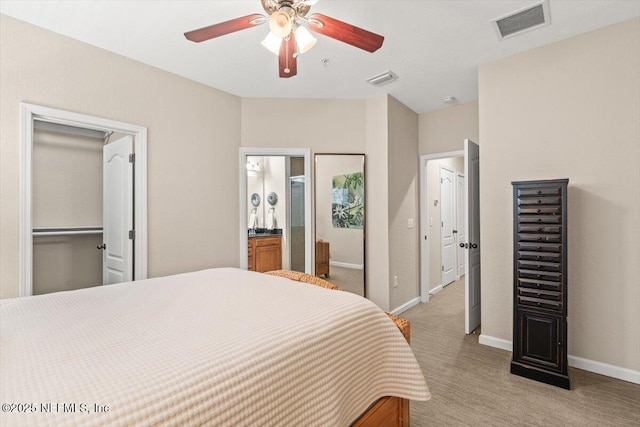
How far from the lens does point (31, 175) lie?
2.37 metres

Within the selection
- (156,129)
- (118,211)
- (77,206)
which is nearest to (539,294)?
(156,129)

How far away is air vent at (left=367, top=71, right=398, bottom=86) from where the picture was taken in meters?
3.24

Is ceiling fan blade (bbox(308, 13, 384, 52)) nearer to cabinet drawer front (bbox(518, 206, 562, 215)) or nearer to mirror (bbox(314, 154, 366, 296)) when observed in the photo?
cabinet drawer front (bbox(518, 206, 562, 215))

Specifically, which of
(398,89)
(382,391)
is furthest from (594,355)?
(398,89)

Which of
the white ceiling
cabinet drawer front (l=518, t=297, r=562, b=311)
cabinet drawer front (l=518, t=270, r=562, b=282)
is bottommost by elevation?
cabinet drawer front (l=518, t=297, r=562, b=311)

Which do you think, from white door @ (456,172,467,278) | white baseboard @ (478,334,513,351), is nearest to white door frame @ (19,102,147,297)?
white baseboard @ (478,334,513,351)

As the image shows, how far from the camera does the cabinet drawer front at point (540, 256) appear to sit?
2.37m

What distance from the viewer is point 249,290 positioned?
1.81 m

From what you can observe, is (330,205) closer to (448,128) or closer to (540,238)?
(448,128)

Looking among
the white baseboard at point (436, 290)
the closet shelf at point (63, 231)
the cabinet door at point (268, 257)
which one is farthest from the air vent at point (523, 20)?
the closet shelf at point (63, 231)

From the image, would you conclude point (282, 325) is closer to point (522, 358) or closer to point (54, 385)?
point (54, 385)

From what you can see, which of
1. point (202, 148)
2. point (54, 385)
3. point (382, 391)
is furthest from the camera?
point (202, 148)

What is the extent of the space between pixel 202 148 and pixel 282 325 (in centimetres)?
280

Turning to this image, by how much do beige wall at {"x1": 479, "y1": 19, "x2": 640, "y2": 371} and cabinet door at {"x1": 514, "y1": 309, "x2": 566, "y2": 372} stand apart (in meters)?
0.42
